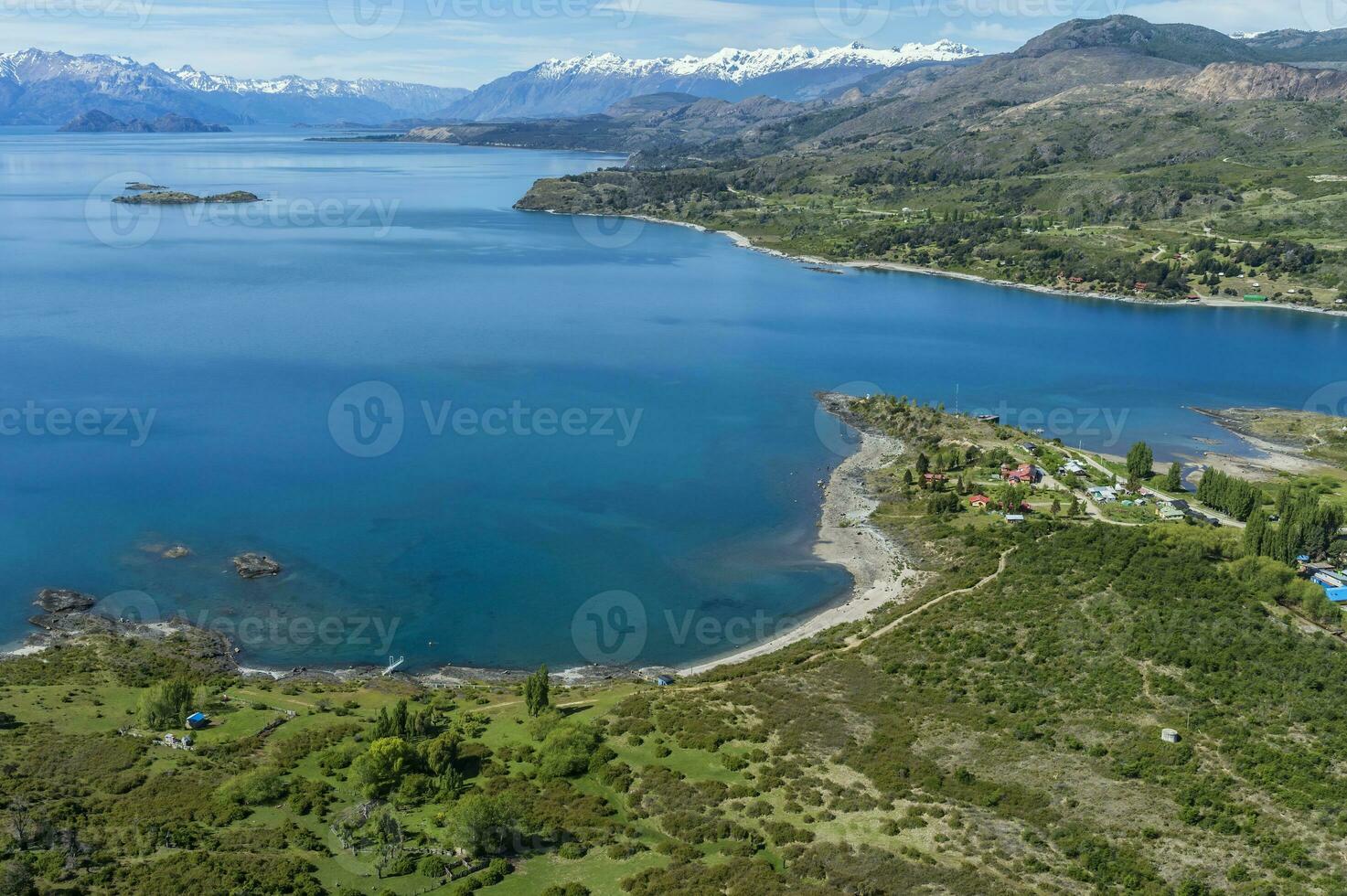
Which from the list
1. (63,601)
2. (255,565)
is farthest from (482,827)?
(63,601)

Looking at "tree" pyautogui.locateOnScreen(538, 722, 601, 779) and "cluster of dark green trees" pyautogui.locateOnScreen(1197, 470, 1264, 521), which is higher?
"cluster of dark green trees" pyautogui.locateOnScreen(1197, 470, 1264, 521)

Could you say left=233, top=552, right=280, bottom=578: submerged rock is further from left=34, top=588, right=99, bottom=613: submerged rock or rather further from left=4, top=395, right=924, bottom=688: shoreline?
left=34, top=588, right=99, bottom=613: submerged rock

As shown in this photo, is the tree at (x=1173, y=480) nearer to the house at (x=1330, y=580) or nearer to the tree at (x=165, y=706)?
the house at (x=1330, y=580)

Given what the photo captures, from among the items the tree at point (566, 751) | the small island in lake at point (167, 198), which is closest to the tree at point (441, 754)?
the tree at point (566, 751)

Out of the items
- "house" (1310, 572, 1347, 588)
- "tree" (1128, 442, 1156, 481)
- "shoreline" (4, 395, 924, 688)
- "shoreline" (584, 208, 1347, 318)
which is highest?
"shoreline" (584, 208, 1347, 318)

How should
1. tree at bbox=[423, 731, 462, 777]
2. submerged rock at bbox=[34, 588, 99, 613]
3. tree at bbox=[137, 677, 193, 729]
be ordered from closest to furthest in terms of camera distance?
tree at bbox=[423, 731, 462, 777] < tree at bbox=[137, 677, 193, 729] < submerged rock at bbox=[34, 588, 99, 613]

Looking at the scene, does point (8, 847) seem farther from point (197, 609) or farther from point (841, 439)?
point (841, 439)

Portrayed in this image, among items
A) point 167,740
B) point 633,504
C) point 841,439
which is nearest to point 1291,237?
point 841,439

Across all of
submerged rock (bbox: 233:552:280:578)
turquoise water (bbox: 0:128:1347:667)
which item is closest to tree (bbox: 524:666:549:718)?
turquoise water (bbox: 0:128:1347:667)
